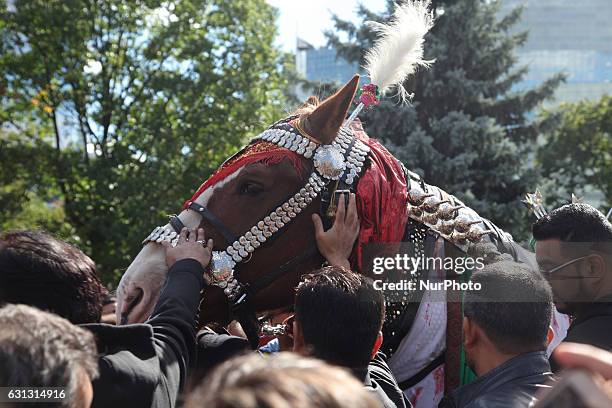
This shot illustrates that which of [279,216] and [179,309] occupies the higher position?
[279,216]

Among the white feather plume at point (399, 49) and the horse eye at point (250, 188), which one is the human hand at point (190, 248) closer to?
the horse eye at point (250, 188)

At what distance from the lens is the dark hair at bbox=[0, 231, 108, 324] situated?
2.14 meters

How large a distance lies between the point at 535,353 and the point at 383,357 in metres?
0.74

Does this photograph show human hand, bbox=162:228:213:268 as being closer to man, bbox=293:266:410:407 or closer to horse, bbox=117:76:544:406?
horse, bbox=117:76:544:406

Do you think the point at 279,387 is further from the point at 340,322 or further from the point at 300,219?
the point at 300,219

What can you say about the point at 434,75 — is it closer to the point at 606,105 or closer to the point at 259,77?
the point at 259,77

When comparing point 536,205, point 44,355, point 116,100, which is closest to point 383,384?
point 44,355

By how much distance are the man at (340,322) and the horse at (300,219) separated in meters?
0.59

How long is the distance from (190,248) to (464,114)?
9739 millimetres

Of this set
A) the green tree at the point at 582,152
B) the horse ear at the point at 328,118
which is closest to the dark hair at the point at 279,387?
the horse ear at the point at 328,118

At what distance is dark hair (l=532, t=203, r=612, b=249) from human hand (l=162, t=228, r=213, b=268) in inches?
61.6

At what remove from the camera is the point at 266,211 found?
3.10 m

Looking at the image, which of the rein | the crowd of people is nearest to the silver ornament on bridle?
the rein

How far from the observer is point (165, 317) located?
2.51 meters
